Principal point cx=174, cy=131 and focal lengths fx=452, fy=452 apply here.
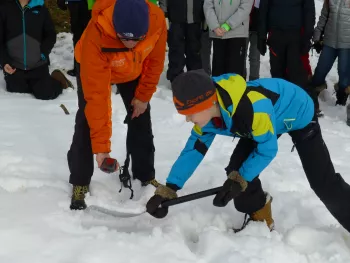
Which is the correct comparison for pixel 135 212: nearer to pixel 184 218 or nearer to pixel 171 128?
pixel 184 218

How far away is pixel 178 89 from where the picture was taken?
221 cm

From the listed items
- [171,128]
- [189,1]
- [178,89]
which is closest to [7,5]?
[189,1]

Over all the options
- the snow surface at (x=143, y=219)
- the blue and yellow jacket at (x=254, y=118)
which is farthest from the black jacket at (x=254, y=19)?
the blue and yellow jacket at (x=254, y=118)

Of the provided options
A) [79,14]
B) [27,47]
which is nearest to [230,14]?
[79,14]

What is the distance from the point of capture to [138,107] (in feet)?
9.95

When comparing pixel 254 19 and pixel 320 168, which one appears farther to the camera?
pixel 254 19

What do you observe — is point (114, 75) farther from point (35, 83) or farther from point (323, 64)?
point (323, 64)

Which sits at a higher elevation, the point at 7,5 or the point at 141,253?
the point at 7,5

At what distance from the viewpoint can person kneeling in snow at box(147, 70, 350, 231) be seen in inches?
88.2

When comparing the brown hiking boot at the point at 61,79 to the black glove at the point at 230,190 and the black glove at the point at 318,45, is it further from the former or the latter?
the black glove at the point at 230,190

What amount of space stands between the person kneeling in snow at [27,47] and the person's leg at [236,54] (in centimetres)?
210

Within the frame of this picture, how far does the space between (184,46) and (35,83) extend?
1849 mm

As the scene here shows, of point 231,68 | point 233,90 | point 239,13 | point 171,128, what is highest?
point 233,90

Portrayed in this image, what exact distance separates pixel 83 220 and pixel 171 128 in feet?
6.82
